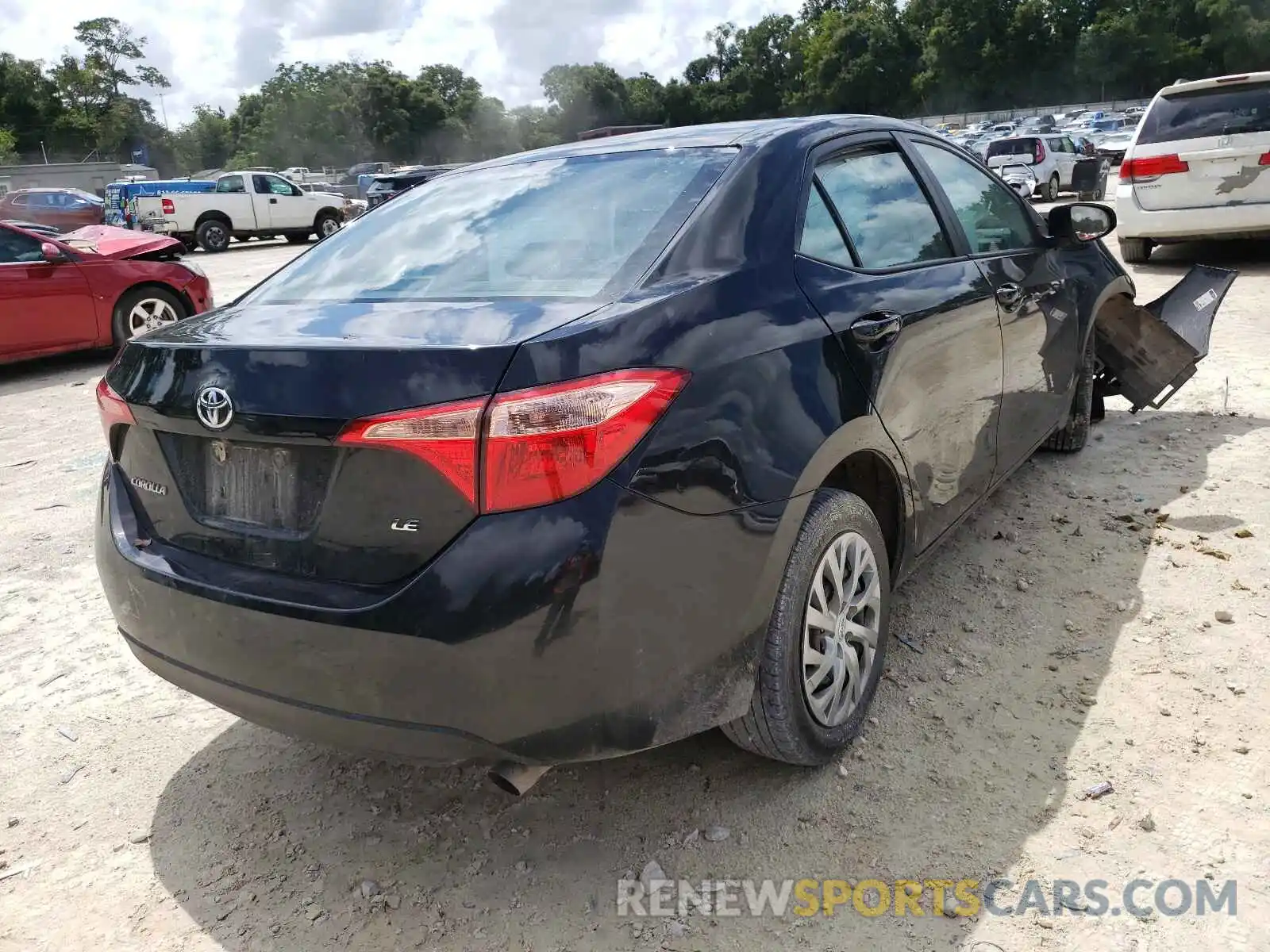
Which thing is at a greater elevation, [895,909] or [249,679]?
[249,679]

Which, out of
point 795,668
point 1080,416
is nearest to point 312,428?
point 795,668

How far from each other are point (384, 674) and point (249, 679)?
38 cm

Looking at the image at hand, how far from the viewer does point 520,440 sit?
188 cm

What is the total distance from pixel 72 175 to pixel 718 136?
66191 millimetres

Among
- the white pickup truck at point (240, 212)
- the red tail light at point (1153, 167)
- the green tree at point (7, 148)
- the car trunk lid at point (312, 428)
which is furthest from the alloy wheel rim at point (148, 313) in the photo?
the green tree at point (7, 148)

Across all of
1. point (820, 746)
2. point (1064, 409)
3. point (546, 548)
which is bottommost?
point (820, 746)

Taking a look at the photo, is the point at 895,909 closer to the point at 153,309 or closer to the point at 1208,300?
the point at 1208,300

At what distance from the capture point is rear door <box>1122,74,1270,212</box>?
360 inches

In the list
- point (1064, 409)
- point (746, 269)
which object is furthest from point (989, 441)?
point (746, 269)

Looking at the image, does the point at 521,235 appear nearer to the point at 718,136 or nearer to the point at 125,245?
the point at 718,136

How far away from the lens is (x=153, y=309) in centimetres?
933

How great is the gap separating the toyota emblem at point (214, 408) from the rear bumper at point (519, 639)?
32cm

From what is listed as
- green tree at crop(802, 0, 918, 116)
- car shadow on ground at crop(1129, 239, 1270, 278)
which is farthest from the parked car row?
green tree at crop(802, 0, 918, 116)

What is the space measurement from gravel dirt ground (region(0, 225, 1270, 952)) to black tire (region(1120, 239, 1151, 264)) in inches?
310
